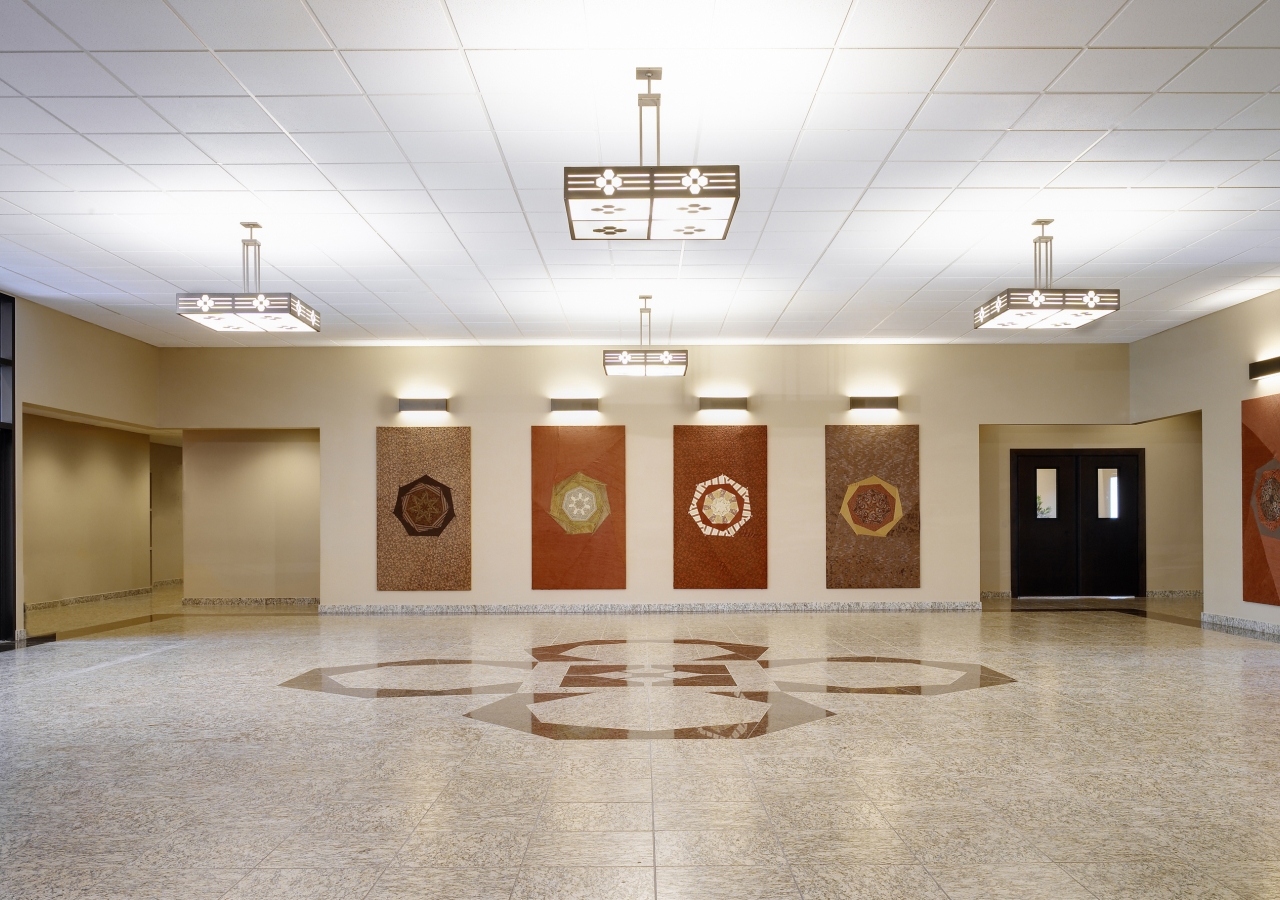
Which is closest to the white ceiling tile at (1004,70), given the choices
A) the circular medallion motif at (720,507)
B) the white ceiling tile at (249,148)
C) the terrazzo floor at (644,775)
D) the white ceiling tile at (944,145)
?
the white ceiling tile at (944,145)

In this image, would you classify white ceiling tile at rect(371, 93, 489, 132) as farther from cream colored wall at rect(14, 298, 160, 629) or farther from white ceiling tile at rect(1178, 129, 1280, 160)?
cream colored wall at rect(14, 298, 160, 629)

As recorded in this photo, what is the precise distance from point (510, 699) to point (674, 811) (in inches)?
113

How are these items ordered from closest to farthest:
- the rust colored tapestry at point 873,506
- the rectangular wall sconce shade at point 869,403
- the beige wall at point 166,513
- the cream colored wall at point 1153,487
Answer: the rust colored tapestry at point 873,506 < the rectangular wall sconce shade at point 869,403 < the cream colored wall at point 1153,487 < the beige wall at point 166,513

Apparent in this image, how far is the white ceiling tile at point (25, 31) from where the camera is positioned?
4.38m

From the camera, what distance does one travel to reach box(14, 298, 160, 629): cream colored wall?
10344mm

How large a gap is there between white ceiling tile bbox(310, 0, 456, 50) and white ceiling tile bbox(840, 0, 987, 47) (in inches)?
81.8

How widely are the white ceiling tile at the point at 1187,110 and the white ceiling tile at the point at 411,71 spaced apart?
13.5ft

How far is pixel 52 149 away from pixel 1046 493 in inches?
567

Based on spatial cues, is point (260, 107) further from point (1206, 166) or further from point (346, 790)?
point (1206, 166)

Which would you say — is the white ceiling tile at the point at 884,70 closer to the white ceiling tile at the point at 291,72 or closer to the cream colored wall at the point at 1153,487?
the white ceiling tile at the point at 291,72

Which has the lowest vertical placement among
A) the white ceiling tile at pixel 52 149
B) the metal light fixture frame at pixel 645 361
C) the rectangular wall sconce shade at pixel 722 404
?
the rectangular wall sconce shade at pixel 722 404

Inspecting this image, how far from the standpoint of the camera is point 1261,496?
1063 centimetres

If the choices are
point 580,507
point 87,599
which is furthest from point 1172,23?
point 87,599

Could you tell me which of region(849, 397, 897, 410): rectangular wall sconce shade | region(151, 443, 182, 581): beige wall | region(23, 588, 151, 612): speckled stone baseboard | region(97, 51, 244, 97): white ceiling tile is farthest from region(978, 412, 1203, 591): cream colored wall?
region(151, 443, 182, 581): beige wall
